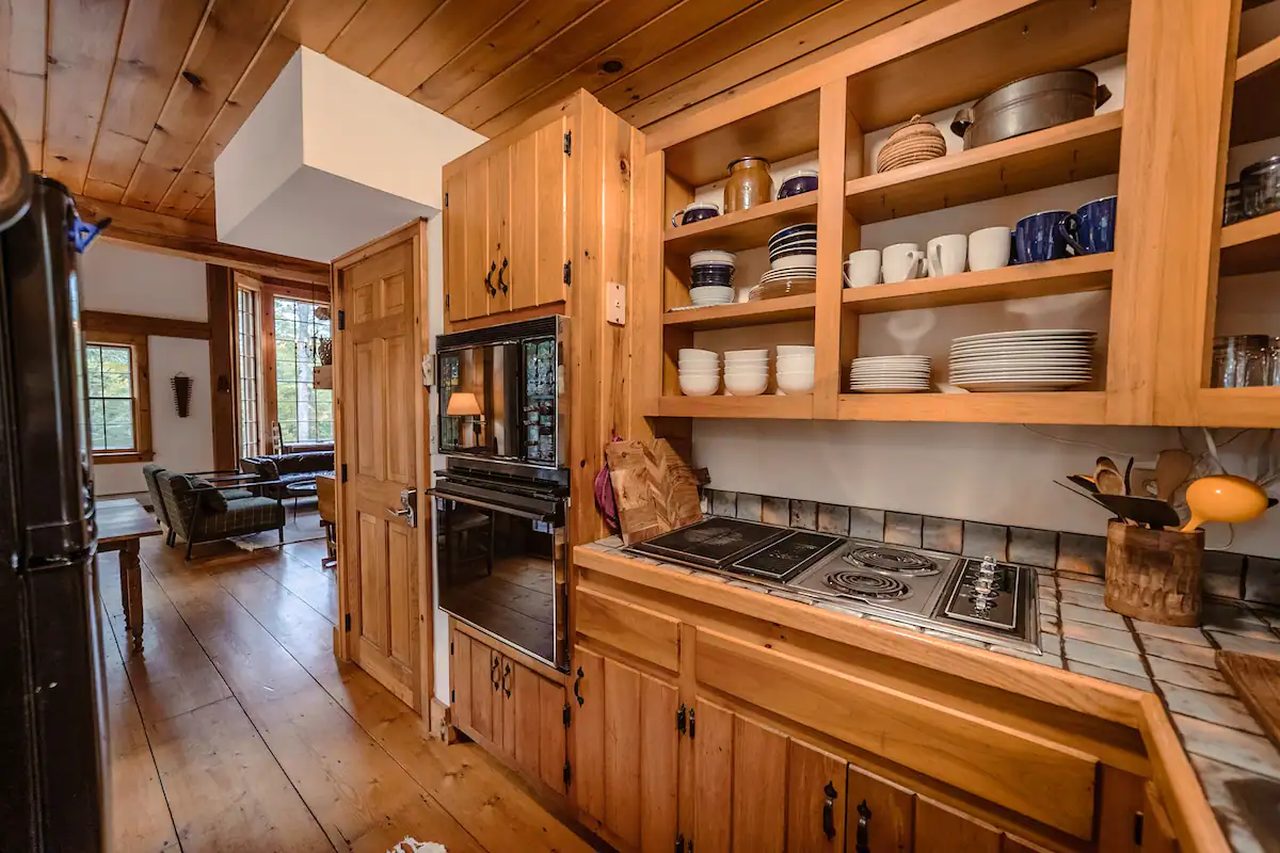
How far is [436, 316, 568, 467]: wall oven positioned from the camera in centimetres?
151

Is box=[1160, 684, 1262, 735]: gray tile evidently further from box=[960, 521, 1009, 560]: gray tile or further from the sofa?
the sofa

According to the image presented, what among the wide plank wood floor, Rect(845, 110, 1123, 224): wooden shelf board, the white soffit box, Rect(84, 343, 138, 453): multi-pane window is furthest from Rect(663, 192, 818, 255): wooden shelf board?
Rect(84, 343, 138, 453): multi-pane window

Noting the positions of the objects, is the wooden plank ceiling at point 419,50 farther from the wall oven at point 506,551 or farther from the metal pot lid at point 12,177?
the wall oven at point 506,551

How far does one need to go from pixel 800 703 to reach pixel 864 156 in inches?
61.0

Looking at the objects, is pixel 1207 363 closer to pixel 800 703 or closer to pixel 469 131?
pixel 800 703

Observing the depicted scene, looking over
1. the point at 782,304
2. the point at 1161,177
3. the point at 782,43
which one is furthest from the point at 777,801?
the point at 782,43

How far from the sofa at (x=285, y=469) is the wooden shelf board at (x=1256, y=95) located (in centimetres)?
618

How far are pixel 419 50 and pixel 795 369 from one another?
5.13 feet

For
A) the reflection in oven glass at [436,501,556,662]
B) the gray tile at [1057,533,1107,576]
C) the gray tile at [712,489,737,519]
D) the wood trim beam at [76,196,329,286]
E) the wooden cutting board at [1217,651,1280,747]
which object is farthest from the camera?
the wood trim beam at [76,196,329,286]

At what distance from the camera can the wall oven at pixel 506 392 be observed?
1.51 metres

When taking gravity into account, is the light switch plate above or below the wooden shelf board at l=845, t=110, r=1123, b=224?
below

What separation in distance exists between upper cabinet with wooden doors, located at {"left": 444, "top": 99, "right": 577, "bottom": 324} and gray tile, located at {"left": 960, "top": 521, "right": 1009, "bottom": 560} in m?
1.35

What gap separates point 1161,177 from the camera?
95 cm

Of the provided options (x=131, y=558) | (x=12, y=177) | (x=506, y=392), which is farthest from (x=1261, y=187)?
(x=131, y=558)
